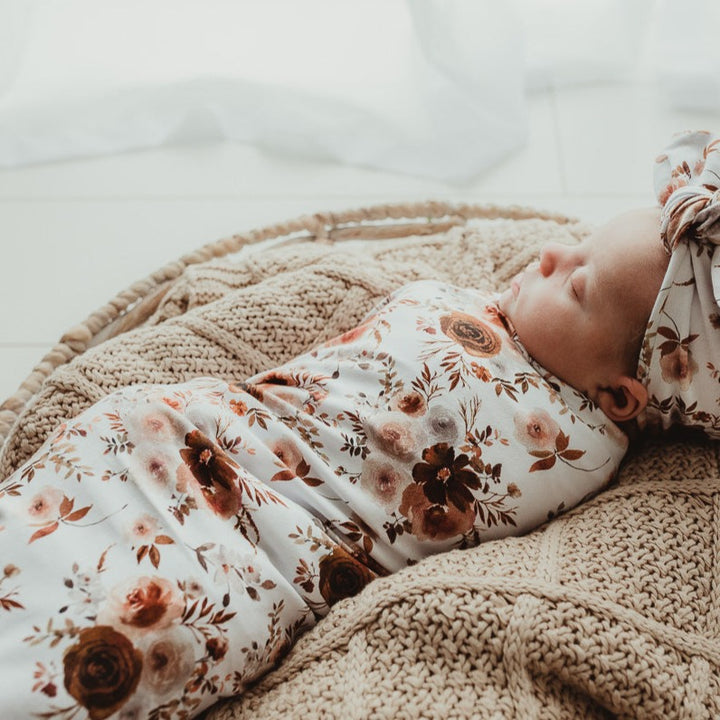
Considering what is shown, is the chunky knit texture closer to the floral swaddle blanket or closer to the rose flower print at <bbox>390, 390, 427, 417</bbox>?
the floral swaddle blanket

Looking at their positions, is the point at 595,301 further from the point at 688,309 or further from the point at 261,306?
the point at 261,306

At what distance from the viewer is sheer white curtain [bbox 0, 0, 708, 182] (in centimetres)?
157

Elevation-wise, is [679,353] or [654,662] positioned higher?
[679,353]

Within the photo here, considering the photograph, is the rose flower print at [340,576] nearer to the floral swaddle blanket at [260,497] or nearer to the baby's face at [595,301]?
the floral swaddle blanket at [260,497]

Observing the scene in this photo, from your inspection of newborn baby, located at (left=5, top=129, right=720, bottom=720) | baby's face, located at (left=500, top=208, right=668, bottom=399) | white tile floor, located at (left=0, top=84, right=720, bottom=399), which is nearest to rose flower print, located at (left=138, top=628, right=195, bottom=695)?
newborn baby, located at (left=5, top=129, right=720, bottom=720)

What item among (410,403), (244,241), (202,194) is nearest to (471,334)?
(410,403)

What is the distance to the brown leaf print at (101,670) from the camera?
708mm

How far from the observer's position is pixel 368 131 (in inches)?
63.5

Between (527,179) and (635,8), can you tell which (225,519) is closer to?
(527,179)

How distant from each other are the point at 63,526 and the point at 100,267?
2.47 ft

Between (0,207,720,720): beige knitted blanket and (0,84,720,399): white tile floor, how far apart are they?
47 cm

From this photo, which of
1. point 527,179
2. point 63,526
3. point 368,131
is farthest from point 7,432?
point 527,179

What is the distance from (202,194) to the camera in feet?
5.11

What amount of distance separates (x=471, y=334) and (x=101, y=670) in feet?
1.56
